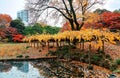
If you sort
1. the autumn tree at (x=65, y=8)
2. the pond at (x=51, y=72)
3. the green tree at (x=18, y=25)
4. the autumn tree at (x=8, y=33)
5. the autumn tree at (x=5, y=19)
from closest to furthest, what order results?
1. the pond at (x=51, y=72)
2. the autumn tree at (x=65, y=8)
3. the autumn tree at (x=8, y=33)
4. the autumn tree at (x=5, y=19)
5. the green tree at (x=18, y=25)

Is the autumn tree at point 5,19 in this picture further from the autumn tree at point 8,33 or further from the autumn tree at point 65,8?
the autumn tree at point 65,8

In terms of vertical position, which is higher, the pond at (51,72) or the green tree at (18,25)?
the green tree at (18,25)

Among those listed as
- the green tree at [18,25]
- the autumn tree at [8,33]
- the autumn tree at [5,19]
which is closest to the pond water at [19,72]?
the autumn tree at [8,33]

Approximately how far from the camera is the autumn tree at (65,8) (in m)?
26.6

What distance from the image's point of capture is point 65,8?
2741 centimetres

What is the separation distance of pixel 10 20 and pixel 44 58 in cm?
2631

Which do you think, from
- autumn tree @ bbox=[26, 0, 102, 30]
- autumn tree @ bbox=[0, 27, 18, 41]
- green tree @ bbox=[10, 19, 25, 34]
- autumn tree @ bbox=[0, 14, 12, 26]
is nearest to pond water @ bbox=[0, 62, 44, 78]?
autumn tree @ bbox=[26, 0, 102, 30]

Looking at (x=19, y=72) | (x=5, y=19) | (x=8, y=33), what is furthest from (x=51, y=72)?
(x=5, y=19)

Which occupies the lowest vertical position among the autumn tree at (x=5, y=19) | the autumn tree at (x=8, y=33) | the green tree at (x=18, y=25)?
the autumn tree at (x=8, y=33)

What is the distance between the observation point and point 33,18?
2656 cm

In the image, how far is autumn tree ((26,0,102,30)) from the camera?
26.6m

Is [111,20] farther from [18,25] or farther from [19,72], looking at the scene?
[18,25]

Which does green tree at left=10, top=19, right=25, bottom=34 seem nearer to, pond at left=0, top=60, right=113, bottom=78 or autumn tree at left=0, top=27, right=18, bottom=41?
autumn tree at left=0, top=27, right=18, bottom=41

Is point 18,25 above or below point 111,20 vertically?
below
